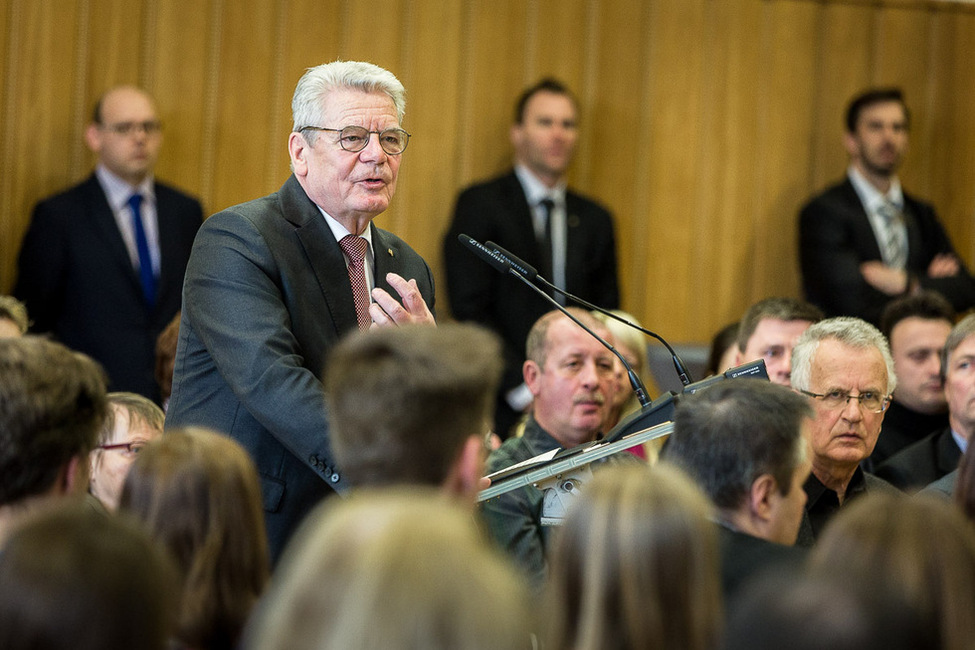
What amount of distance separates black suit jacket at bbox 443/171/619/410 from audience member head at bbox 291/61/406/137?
2.44 m

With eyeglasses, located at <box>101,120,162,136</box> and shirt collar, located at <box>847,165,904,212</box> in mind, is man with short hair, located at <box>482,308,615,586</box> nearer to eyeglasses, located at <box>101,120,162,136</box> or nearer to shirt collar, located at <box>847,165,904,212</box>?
eyeglasses, located at <box>101,120,162,136</box>

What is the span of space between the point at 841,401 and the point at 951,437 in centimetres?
73

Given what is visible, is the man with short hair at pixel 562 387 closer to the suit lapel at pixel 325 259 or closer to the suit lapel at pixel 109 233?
the suit lapel at pixel 325 259

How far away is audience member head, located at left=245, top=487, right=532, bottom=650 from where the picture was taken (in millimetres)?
1146

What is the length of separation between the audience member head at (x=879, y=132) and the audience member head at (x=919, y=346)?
136 centimetres

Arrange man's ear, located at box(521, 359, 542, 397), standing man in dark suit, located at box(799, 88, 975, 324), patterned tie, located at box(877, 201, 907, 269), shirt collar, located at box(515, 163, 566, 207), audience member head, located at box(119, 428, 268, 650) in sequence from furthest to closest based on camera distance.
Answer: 1. patterned tie, located at box(877, 201, 907, 269)
2. standing man in dark suit, located at box(799, 88, 975, 324)
3. shirt collar, located at box(515, 163, 566, 207)
4. man's ear, located at box(521, 359, 542, 397)
5. audience member head, located at box(119, 428, 268, 650)

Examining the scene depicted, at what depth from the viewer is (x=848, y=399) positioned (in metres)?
3.40

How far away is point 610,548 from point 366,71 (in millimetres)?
1726

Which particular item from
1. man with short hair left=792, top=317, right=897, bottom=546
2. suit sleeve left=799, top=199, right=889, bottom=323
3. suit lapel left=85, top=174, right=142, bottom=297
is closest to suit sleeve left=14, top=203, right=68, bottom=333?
suit lapel left=85, top=174, right=142, bottom=297

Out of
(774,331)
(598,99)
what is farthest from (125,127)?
(774,331)

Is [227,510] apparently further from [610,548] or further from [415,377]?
[610,548]

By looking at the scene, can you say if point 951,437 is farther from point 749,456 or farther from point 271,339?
point 271,339

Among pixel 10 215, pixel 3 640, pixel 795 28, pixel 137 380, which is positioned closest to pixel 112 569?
pixel 3 640

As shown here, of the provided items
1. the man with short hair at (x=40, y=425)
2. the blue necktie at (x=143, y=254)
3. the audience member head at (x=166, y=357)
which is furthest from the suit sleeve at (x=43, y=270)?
the man with short hair at (x=40, y=425)
